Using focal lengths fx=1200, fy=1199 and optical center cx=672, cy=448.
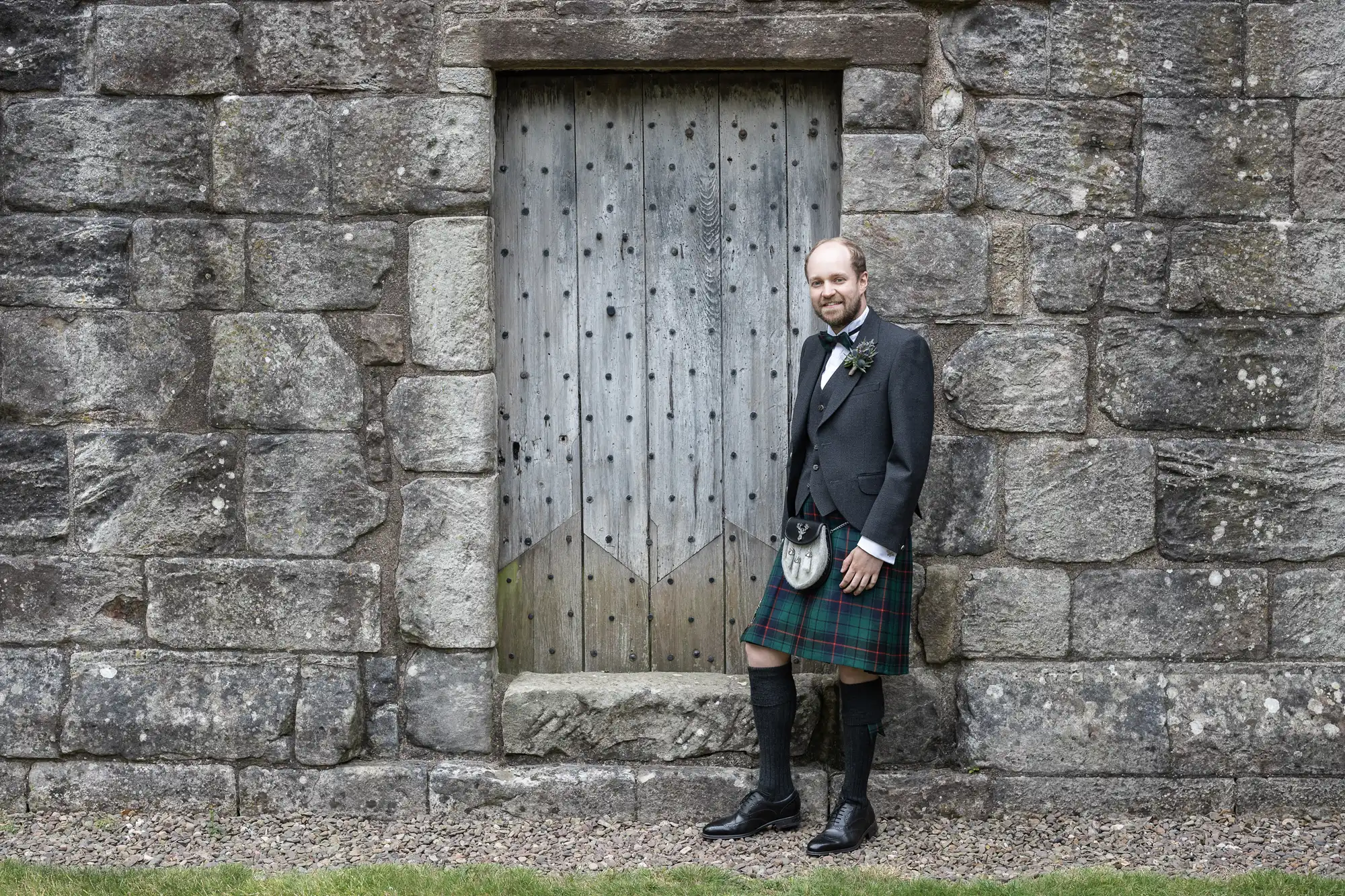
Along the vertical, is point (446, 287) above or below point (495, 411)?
above

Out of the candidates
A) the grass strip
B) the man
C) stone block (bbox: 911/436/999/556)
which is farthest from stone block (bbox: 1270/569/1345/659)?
the man

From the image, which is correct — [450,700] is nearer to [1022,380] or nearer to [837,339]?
[837,339]

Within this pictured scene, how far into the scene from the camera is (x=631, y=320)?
414 centimetres

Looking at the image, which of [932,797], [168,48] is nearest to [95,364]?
[168,48]

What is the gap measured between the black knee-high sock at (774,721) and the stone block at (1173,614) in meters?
0.97

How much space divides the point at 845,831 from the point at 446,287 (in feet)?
6.85

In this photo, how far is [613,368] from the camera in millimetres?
4145

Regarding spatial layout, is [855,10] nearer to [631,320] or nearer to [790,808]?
[631,320]

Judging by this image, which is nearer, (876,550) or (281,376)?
(876,550)

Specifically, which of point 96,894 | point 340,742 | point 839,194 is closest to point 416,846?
point 340,742

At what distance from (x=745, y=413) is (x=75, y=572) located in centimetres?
228

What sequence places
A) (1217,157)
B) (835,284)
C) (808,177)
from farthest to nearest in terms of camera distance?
(808,177) < (1217,157) < (835,284)

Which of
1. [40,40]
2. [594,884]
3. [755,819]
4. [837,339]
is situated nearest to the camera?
[594,884]

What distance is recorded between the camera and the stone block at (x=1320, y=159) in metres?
3.77
